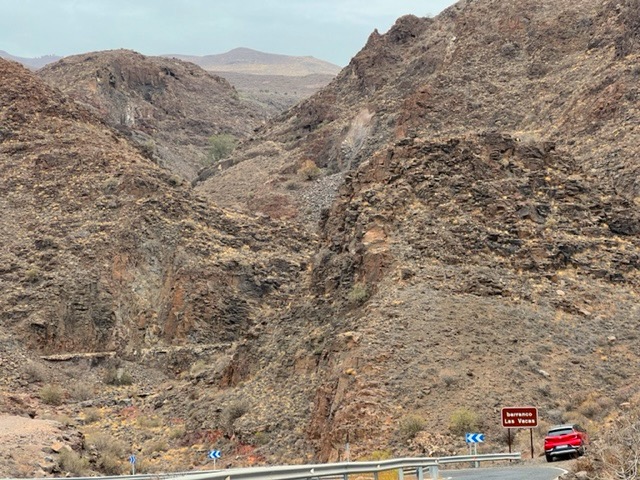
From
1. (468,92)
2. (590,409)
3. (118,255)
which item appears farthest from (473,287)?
(468,92)

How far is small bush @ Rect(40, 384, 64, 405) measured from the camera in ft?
149

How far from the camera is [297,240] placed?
6488 cm

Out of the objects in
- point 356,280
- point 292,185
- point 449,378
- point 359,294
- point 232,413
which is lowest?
point 232,413

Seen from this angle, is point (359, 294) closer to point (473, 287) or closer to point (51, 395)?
point (473, 287)

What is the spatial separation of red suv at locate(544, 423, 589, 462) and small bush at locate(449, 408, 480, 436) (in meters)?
4.18

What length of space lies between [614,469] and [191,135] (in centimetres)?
11772

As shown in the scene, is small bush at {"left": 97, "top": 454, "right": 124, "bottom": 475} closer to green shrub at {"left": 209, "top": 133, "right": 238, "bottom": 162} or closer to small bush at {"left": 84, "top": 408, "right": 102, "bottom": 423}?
small bush at {"left": 84, "top": 408, "right": 102, "bottom": 423}

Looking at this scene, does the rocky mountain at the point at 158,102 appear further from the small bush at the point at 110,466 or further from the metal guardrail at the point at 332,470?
the metal guardrail at the point at 332,470

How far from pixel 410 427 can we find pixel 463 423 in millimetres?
1393

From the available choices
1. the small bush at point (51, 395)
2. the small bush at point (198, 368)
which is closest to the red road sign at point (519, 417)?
the small bush at point (198, 368)

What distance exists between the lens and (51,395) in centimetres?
4562

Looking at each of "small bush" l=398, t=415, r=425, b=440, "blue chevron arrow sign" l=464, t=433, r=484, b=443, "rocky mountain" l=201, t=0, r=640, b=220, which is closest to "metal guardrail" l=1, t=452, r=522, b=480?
"blue chevron arrow sign" l=464, t=433, r=484, b=443

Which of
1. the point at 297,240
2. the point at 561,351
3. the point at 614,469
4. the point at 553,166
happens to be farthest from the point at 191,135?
the point at 614,469

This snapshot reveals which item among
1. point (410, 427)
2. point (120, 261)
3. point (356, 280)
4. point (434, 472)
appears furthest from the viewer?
point (120, 261)
